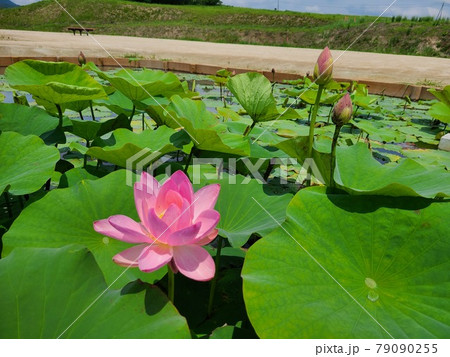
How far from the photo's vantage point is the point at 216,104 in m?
3.56

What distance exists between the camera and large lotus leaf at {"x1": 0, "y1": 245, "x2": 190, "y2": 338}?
0.54 metres

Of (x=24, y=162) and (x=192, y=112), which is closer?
(x=24, y=162)

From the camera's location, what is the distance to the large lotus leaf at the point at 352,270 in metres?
0.60

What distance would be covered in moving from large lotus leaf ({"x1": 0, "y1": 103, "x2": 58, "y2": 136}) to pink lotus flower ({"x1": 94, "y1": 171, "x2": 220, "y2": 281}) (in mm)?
1036

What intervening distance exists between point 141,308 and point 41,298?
0.16 m

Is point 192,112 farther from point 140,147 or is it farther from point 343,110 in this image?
point 343,110

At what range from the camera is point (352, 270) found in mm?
708

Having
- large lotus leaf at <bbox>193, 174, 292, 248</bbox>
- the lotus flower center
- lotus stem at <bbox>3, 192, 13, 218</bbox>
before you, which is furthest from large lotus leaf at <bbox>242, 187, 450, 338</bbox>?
lotus stem at <bbox>3, 192, 13, 218</bbox>

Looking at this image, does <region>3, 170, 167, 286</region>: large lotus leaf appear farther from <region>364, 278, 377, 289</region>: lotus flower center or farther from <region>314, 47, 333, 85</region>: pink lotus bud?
<region>314, 47, 333, 85</region>: pink lotus bud

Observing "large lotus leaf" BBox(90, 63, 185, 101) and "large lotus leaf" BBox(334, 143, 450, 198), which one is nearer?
"large lotus leaf" BBox(334, 143, 450, 198)

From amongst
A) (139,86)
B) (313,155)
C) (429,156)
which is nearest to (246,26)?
(429,156)

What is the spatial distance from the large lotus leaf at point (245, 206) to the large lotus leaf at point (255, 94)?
1.83 feet

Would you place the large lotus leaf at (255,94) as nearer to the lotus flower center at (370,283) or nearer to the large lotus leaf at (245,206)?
the large lotus leaf at (245,206)

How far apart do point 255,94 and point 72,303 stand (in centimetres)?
116
